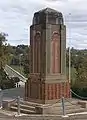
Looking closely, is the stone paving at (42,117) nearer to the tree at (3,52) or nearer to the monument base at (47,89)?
the monument base at (47,89)

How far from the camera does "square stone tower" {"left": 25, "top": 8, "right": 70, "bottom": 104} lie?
16417 mm

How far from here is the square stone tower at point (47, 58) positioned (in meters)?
16.4

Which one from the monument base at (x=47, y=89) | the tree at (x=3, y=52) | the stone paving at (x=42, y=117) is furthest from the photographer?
the tree at (x=3, y=52)

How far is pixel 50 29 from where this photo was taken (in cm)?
1650

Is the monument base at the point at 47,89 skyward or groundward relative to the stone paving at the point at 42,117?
skyward

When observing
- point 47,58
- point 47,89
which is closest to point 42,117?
point 47,89

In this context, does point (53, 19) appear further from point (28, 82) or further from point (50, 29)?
point (28, 82)

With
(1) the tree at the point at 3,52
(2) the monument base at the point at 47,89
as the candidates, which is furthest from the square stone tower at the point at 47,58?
(1) the tree at the point at 3,52

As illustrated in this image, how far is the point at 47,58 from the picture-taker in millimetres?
16469

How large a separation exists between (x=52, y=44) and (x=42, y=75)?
171 cm

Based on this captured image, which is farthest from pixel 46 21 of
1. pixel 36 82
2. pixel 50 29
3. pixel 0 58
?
pixel 0 58

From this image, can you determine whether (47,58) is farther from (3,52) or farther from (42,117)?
(3,52)

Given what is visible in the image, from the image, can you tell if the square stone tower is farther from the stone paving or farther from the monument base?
the stone paving

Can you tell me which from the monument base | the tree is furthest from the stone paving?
the tree
